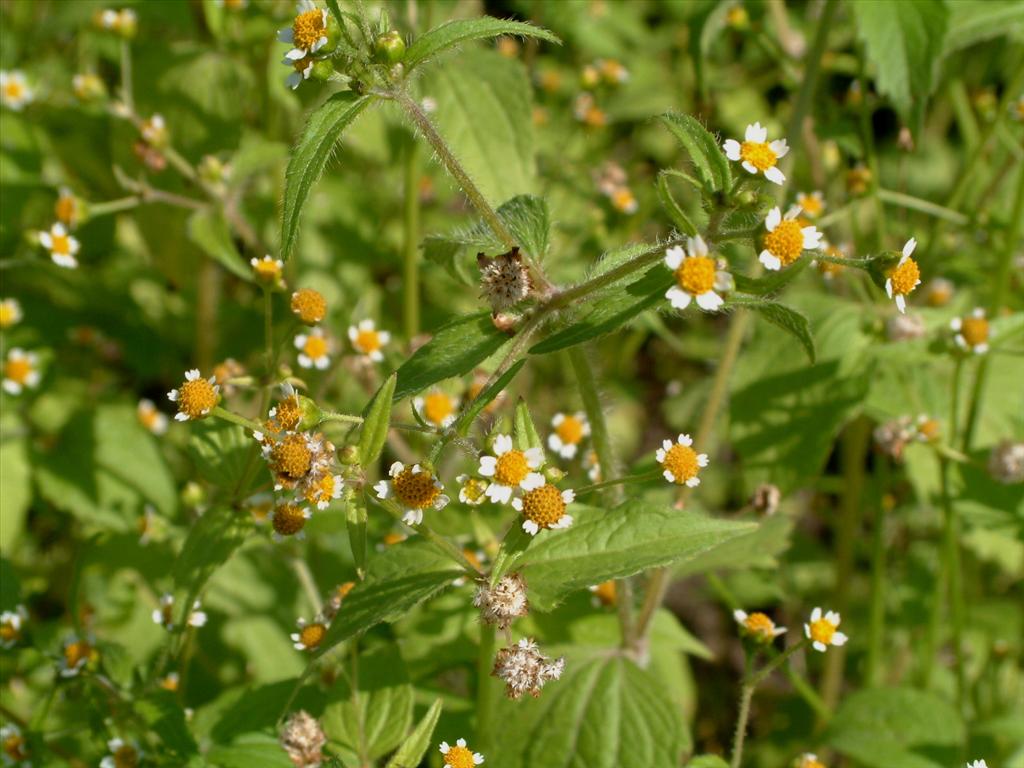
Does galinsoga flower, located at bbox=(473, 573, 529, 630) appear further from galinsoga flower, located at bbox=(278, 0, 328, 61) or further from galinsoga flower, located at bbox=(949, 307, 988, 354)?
galinsoga flower, located at bbox=(949, 307, 988, 354)

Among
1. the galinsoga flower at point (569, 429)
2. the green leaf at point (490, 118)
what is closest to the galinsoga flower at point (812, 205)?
the green leaf at point (490, 118)

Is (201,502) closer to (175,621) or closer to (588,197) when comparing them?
(175,621)

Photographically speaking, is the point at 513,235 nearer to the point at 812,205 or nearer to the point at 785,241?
the point at 785,241

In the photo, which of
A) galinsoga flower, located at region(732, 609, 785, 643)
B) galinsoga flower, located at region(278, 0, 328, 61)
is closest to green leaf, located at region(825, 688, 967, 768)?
galinsoga flower, located at region(732, 609, 785, 643)

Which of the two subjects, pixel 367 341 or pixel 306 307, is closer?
pixel 306 307

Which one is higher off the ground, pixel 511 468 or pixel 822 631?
pixel 511 468

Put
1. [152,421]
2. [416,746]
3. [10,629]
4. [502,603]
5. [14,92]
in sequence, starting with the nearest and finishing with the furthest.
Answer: [502,603], [416,746], [10,629], [152,421], [14,92]

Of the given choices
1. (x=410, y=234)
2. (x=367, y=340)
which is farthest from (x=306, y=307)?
(x=410, y=234)
